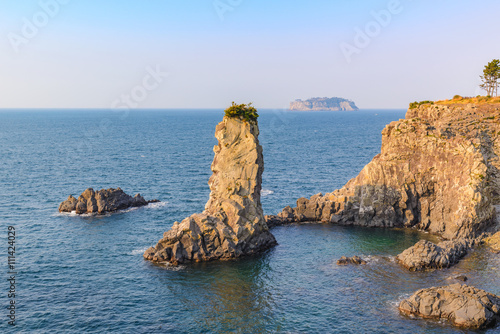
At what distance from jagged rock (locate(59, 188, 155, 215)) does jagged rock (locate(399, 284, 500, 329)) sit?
216 feet

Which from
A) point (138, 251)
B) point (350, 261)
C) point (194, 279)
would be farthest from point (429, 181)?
point (138, 251)

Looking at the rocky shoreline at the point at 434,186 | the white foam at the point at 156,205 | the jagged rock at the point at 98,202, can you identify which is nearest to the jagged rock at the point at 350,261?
the rocky shoreline at the point at 434,186

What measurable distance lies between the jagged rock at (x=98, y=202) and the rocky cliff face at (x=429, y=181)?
36645 mm

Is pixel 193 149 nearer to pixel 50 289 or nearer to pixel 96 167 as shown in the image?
pixel 96 167

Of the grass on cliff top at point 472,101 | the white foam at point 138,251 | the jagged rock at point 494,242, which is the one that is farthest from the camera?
the grass on cliff top at point 472,101

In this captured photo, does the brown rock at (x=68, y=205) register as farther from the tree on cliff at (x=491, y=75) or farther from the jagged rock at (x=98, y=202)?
the tree on cliff at (x=491, y=75)

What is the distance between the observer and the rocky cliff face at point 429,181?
81188mm

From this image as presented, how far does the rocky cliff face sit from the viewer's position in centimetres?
8119

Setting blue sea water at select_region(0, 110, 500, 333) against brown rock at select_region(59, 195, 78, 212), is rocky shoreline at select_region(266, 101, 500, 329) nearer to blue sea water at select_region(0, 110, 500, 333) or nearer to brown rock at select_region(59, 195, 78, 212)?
blue sea water at select_region(0, 110, 500, 333)

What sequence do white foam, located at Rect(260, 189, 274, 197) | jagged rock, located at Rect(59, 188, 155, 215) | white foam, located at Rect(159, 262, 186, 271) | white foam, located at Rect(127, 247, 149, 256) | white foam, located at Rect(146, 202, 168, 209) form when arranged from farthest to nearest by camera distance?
white foam, located at Rect(260, 189, 274, 197), white foam, located at Rect(146, 202, 168, 209), jagged rock, located at Rect(59, 188, 155, 215), white foam, located at Rect(127, 247, 149, 256), white foam, located at Rect(159, 262, 186, 271)

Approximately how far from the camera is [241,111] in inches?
3152

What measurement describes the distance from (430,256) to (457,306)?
15584mm

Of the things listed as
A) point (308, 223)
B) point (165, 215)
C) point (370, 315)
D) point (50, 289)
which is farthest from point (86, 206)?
point (370, 315)

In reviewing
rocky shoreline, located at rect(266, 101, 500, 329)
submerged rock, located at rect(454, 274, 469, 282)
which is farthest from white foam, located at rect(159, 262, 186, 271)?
submerged rock, located at rect(454, 274, 469, 282)
